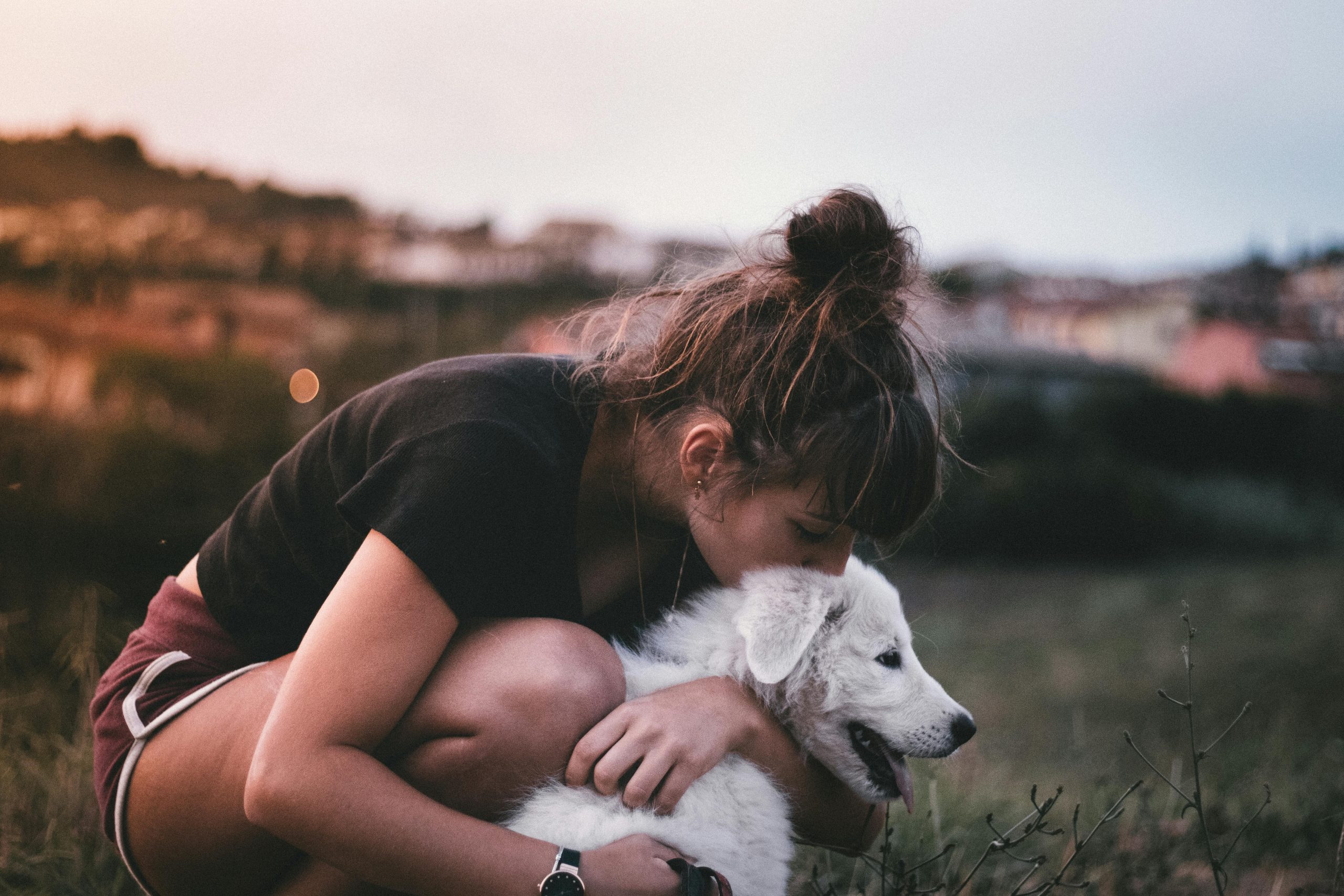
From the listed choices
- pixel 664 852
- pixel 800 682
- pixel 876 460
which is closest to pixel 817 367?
pixel 876 460

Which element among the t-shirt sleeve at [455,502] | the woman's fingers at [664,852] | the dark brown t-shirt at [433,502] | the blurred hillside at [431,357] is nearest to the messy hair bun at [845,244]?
the blurred hillside at [431,357]

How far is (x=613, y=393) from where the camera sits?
1813 millimetres

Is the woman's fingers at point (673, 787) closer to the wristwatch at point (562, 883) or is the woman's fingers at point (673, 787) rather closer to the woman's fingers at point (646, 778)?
the woman's fingers at point (646, 778)

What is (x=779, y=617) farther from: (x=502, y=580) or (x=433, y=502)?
(x=433, y=502)

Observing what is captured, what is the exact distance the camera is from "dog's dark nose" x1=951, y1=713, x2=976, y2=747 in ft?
6.30

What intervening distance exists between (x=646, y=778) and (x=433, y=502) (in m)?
0.60

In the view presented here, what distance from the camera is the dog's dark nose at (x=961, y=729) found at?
6.30ft

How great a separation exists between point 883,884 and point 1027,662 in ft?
20.1

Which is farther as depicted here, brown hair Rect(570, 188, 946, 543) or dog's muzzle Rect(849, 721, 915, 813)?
dog's muzzle Rect(849, 721, 915, 813)

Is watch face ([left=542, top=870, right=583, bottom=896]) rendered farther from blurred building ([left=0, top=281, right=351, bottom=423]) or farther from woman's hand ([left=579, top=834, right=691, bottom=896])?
blurred building ([left=0, top=281, right=351, bottom=423])

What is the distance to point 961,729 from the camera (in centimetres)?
193

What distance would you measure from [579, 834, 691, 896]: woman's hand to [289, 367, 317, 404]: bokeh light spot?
5528 mm

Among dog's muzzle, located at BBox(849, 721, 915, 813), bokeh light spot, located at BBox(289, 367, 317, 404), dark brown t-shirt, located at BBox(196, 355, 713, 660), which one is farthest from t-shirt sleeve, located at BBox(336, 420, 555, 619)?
bokeh light spot, located at BBox(289, 367, 317, 404)

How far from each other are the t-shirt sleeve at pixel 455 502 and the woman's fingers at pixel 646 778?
40 cm
